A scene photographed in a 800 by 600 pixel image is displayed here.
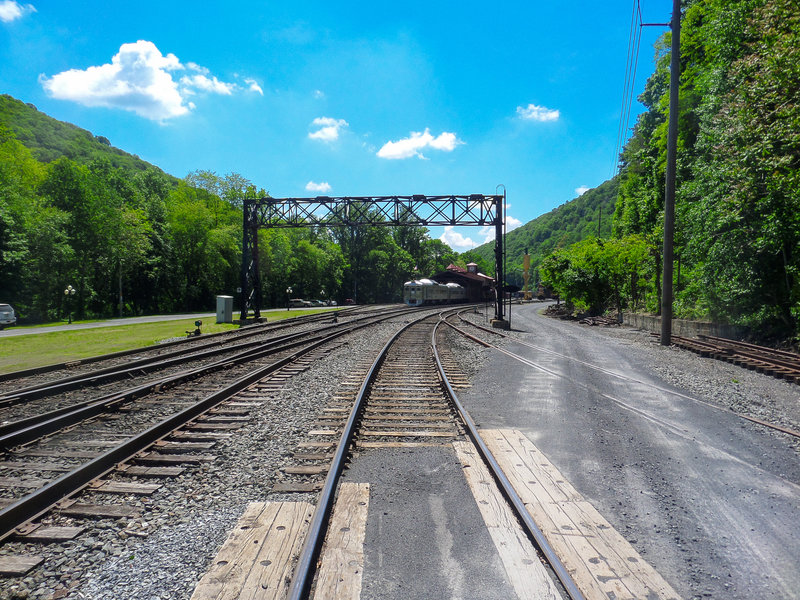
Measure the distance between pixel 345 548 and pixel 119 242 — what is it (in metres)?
51.6

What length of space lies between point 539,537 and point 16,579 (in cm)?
394

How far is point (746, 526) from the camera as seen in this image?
4227 millimetres

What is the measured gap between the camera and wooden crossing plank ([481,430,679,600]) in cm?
323

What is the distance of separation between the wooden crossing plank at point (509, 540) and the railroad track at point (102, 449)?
3.34 meters

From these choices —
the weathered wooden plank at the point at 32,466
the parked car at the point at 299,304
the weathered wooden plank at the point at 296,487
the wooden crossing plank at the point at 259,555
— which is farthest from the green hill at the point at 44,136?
the wooden crossing plank at the point at 259,555

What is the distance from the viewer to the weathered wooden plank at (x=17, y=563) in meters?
3.33

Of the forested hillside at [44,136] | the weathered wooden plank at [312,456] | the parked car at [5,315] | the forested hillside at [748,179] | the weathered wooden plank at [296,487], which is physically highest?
the forested hillside at [44,136]

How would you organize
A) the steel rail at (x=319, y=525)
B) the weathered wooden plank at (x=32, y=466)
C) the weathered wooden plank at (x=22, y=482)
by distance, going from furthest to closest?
the weathered wooden plank at (x=32, y=466), the weathered wooden plank at (x=22, y=482), the steel rail at (x=319, y=525)

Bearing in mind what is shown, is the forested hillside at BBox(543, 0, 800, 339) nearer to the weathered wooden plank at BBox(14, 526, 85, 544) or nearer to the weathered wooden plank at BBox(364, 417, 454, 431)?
the weathered wooden plank at BBox(364, 417, 454, 431)

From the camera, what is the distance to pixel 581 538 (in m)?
3.88

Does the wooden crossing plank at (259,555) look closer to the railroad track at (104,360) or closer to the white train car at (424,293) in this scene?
the railroad track at (104,360)

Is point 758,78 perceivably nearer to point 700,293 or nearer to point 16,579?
point 700,293

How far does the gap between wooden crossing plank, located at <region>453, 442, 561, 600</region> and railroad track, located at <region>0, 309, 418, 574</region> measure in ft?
10.9

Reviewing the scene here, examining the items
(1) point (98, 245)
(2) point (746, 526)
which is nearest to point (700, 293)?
(2) point (746, 526)
